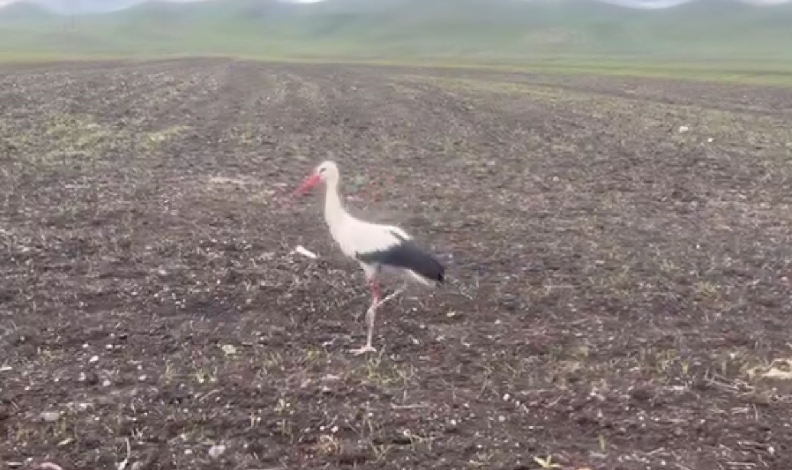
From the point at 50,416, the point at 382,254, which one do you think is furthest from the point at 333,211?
the point at 50,416

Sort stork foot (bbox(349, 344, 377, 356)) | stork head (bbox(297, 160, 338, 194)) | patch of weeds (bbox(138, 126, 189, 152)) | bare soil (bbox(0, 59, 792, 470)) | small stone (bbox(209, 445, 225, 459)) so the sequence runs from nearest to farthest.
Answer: small stone (bbox(209, 445, 225, 459)) < bare soil (bbox(0, 59, 792, 470)) < stork foot (bbox(349, 344, 377, 356)) < stork head (bbox(297, 160, 338, 194)) < patch of weeds (bbox(138, 126, 189, 152))

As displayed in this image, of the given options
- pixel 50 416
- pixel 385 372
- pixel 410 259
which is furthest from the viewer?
pixel 410 259

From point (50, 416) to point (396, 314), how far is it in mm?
3630

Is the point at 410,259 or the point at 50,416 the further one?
the point at 410,259

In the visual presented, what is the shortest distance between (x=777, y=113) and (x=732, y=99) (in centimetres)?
859

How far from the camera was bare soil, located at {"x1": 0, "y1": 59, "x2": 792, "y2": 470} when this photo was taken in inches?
274

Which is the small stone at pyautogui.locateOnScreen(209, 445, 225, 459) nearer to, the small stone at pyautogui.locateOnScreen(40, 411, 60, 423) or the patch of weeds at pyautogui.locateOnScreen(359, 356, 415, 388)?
the small stone at pyautogui.locateOnScreen(40, 411, 60, 423)

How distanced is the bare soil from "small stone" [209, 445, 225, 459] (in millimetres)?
72

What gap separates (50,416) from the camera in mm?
7129

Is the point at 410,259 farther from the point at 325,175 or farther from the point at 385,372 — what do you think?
the point at 325,175

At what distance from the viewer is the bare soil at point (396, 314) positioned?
6.96 meters

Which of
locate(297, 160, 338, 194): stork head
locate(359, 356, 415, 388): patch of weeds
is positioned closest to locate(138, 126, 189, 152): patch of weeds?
locate(297, 160, 338, 194): stork head

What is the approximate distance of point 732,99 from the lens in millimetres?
44938

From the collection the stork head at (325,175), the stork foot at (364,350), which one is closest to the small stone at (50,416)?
the stork foot at (364,350)
